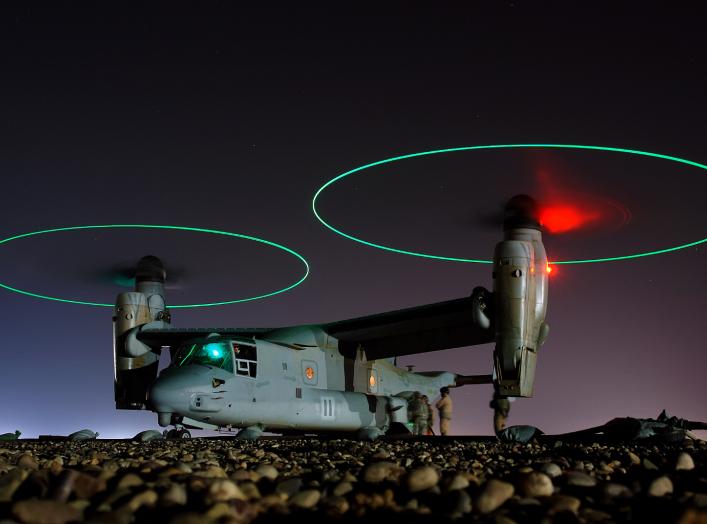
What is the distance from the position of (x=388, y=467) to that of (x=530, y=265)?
10.6 m

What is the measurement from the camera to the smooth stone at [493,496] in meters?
2.49

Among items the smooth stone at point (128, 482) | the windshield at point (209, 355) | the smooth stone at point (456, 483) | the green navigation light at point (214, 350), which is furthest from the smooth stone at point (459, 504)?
the green navigation light at point (214, 350)

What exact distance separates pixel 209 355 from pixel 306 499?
1164 cm

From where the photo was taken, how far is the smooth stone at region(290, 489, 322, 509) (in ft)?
8.44

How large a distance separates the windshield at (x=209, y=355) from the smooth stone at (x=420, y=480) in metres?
11.2

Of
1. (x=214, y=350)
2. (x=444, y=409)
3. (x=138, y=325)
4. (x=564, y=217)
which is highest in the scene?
(x=564, y=217)

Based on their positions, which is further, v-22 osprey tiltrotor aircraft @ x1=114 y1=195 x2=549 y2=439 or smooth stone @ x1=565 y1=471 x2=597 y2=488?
v-22 osprey tiltrotor aircraft @ x1=114 y1=195 x2=549 y2=439

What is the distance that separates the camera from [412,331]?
Answer: 16969 millimetres

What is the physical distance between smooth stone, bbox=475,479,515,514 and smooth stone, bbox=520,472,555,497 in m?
0.13

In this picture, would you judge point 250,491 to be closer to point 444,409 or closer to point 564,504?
point 564,504

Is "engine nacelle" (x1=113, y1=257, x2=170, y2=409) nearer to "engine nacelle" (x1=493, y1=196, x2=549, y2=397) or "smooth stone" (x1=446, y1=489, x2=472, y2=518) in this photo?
"engine nacelle" (x1=493, y1=196, x2=549, y2=397)

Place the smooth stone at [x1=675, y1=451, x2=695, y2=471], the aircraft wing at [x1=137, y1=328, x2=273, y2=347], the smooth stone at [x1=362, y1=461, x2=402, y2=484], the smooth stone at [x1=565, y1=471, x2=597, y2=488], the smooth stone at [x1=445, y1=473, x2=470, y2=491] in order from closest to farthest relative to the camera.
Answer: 1. the smooth stone at [x1=445, y1=473, x2=470, y2=491]
2. the smooth stone at [x1=565, y1=471, x2=597, y2=488]
3. the smooth stone at [x1=362, y1=461, x2=402, y2=484]
4. the smooth stone at [x1=675, y1=451, x2=695, y2=471]
5. the aircraft wing at [x1=137, y1=328, x2=273, y2=347]

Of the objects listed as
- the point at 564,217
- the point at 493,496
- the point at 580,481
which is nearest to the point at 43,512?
the point at 493,496

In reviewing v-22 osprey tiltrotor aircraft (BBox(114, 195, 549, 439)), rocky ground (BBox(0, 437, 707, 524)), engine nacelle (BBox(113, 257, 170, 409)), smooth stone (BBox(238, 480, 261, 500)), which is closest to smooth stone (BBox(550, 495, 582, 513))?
rocky ground (BBox(0, 437, 707, 524))
